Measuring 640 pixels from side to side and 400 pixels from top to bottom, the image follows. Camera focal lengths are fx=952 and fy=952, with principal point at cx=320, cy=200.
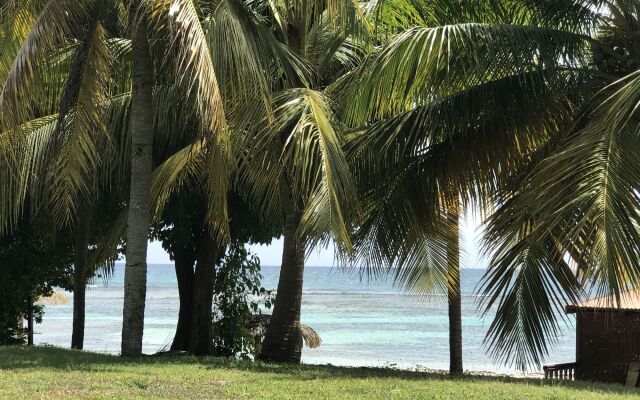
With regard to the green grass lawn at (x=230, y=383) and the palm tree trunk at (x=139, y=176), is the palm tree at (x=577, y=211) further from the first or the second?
the palm tree trunk at (x=139, y=176)

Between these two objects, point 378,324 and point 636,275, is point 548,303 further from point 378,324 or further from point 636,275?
point 378,324

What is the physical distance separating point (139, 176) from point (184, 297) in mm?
7419

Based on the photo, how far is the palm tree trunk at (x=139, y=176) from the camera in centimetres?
1222

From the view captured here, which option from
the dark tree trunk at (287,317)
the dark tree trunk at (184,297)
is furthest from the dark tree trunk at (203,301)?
the dark tree trunk at (287,317)

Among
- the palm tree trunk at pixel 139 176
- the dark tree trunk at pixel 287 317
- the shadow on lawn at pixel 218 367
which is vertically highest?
the palm tree trunk at pixel 139 176

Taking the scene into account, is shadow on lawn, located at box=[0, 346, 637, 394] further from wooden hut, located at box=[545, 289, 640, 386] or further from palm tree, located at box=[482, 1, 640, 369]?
wooden hut, located at box=[545, 289, 640, 386]

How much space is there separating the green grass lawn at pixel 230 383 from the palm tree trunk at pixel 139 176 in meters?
0.94

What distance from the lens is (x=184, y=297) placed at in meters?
19.3

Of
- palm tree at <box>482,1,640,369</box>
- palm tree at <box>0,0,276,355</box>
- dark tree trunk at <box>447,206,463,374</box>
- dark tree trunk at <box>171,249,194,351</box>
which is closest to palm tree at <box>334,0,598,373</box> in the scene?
palm tree at <box>482,1,640,369</box>

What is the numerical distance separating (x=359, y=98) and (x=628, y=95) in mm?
3437

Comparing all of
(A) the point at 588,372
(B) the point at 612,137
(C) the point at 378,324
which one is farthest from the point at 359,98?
(C) the point at 378,324

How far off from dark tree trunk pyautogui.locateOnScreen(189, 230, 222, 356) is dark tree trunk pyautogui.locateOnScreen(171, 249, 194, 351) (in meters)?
0.20

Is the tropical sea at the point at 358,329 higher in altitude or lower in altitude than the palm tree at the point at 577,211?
lower

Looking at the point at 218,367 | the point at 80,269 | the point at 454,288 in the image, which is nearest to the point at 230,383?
the point at 218,367
